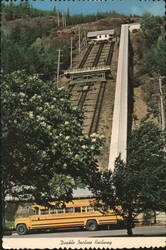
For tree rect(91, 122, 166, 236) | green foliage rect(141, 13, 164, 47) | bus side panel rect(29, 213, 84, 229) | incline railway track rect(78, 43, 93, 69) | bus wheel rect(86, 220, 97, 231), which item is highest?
green foliage rect(141, 13, 164, 47)

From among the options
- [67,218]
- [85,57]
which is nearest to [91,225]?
[67,218]

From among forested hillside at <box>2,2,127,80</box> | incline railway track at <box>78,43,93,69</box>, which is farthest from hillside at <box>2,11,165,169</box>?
incline railway track at <box>78,43,93,69</box>

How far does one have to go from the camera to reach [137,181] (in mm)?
18312

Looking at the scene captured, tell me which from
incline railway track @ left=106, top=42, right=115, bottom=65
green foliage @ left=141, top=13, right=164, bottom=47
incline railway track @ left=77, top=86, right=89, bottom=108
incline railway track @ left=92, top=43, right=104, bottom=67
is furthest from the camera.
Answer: green foliage @ left=141, top=13, right=164, bottom=47

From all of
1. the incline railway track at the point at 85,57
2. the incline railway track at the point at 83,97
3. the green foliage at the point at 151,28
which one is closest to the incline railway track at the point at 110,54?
the incline railway track at the point at 85,57

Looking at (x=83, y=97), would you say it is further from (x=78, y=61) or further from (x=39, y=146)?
(x=39, y=146)

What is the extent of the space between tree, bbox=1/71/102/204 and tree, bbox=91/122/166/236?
63.6 inches

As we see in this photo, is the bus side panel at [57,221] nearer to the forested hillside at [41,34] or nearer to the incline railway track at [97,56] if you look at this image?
the forested hillside at [41,34]

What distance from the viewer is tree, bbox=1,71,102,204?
48.7 feet

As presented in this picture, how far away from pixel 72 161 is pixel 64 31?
301ft

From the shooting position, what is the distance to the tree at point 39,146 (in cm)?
1485

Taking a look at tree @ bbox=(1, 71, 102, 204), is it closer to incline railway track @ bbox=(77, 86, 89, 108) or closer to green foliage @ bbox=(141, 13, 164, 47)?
incline railway track @ bbox=(77, 86, 89, 108)

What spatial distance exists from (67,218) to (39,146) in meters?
10.3

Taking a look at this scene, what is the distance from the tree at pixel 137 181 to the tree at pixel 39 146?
1.61 m
